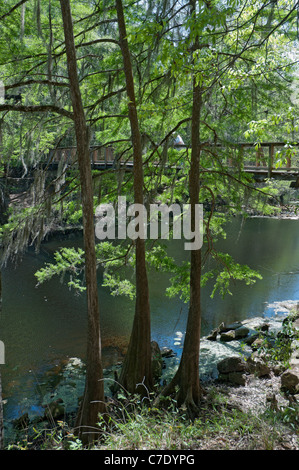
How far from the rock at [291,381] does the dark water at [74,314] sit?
2231mm

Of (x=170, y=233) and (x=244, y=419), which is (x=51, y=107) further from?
(x=244, y=419)

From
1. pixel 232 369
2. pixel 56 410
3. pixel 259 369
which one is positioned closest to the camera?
pixel 56 410

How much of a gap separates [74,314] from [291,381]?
23.9 feet

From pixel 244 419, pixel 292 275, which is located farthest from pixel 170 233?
pixel 292 275

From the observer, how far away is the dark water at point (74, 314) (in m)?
9.03

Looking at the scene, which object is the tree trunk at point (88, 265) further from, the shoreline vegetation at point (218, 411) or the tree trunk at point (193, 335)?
the tree trunk at point (193, 335)

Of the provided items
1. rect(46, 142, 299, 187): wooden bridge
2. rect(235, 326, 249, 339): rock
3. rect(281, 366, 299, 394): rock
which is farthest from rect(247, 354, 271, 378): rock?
rect(46, 142, 299, 187): wooden bridge

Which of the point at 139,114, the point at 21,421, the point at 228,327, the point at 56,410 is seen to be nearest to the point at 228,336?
the point at 228,327

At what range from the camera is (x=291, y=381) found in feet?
20.6

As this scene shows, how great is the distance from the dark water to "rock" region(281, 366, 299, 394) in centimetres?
223

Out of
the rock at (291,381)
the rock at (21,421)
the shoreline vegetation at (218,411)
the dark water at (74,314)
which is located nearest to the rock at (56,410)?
the shoreline vegetation at (218,411)

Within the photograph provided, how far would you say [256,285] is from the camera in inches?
576

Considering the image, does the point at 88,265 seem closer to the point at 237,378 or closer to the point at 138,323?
the point at 138,323
